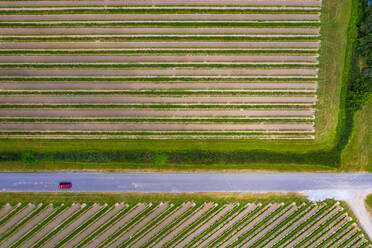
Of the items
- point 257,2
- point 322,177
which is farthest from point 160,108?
point 322,177

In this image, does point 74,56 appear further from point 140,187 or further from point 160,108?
point 140,187

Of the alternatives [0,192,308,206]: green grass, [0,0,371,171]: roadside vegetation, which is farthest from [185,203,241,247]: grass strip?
[0,0,371,171]: roadside vegetation

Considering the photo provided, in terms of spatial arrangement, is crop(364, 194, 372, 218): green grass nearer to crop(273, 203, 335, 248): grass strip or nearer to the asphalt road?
the asphalt road

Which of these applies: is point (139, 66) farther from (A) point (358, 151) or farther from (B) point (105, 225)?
(A) point (358, 151)

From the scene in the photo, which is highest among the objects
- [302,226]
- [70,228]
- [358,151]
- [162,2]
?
[162,2]

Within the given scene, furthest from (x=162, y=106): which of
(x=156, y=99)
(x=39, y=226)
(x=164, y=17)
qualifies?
(x=39, y=226)

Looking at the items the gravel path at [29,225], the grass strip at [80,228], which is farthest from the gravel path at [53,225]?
the grass strip at [80,228]

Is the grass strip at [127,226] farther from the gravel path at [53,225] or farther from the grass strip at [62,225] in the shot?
the gravel path at [53,225]
